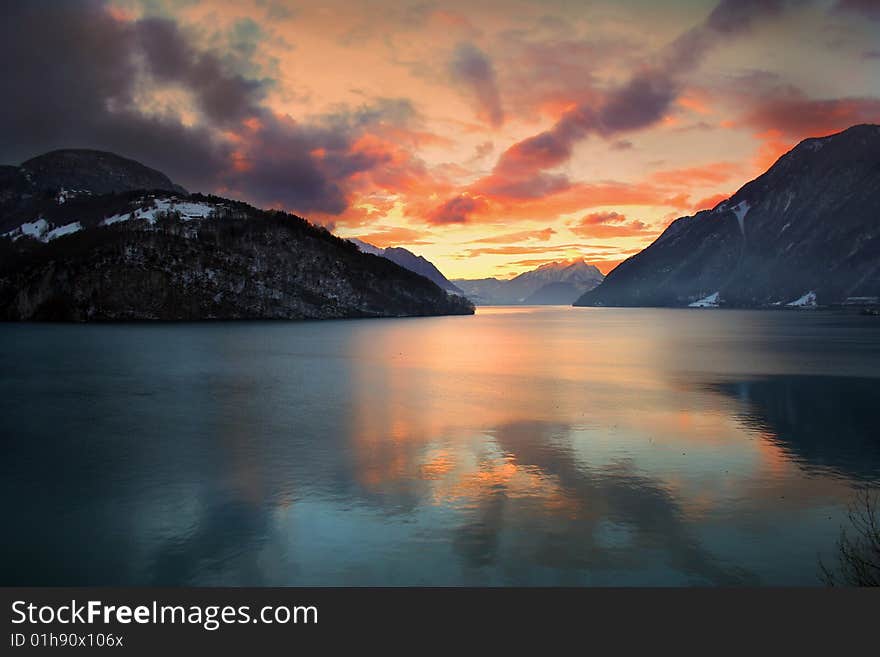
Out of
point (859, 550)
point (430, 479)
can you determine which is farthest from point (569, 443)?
point (859, 550)

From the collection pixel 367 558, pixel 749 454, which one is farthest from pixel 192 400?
pixel 749 454

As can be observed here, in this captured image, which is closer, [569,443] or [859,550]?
[859,550]

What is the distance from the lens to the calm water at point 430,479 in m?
16.4

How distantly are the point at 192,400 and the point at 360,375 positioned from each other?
67.9 ft

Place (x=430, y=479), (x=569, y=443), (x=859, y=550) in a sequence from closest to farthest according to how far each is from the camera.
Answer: (x=859, y=550), (x=430, y=479), (x=569, y=443)

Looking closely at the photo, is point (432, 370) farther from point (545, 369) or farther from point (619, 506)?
point (619, 506)

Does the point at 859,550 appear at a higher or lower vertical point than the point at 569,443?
lower

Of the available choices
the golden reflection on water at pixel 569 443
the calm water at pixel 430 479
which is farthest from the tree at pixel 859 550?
the golden reflection on water at pixel 569 443

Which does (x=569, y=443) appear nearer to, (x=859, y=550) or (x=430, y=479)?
(x=430, y=479)

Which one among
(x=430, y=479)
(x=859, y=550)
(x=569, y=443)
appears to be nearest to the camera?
(x=859, y=550)

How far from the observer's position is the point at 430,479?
80.5 ft

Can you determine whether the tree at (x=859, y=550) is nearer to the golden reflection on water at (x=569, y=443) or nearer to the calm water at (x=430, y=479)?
the calm water at (x=430, y=479)

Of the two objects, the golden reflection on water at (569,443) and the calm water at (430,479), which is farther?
the golden reflection on water at (569,443)

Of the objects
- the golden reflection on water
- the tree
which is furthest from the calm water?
the tree
